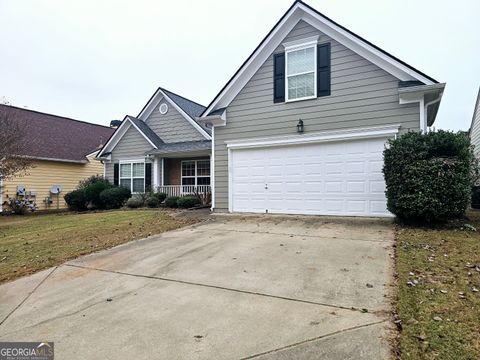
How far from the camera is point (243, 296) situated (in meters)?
3.70

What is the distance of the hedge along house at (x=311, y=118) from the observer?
8.69 m

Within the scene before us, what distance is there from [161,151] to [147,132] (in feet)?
6.73

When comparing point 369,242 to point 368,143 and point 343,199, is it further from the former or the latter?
point 368,143

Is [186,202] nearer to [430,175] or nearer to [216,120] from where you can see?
[216,120]

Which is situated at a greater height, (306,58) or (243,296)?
(306,58)

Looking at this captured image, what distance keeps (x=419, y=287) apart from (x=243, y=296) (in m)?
2.13

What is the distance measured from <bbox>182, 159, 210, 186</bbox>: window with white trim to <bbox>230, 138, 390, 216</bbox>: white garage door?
5.12 meters

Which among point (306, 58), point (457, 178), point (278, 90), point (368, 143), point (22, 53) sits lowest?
point (457, 178)

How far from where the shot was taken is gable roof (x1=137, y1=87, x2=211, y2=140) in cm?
1595

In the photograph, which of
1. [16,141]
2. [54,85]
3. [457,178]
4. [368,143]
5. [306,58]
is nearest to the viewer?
[457,178]

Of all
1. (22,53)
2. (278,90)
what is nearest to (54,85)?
(22,53)

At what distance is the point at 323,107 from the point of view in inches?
375

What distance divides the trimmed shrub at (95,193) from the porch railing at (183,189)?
309 centimetres

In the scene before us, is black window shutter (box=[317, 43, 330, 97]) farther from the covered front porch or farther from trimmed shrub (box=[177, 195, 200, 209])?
trimmed shrub (box=[177, 195, 200, 209])
